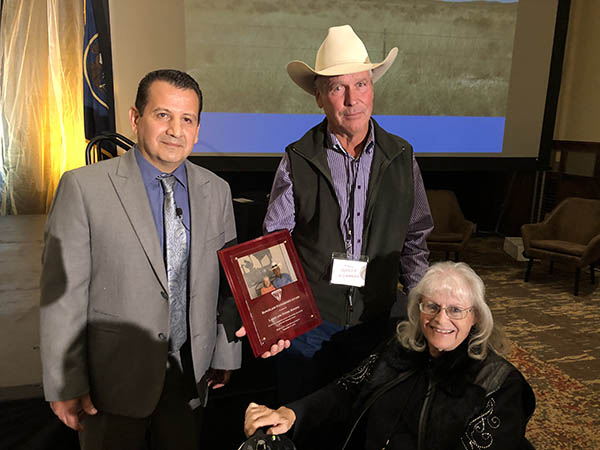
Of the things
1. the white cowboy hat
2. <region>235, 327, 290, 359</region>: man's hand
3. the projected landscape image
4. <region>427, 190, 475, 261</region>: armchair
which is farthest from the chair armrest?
<region>235, 327, 290, 359</region>: man's hand

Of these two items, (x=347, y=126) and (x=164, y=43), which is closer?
(x=347, y=126)

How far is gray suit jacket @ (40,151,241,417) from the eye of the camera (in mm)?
1296

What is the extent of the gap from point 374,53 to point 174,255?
4254 mm

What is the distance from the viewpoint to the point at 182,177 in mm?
1479

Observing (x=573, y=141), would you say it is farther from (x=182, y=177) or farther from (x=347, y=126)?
(x=182, y=177)

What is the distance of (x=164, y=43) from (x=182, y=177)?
3.52 metres

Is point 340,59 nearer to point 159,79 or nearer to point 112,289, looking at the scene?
point 159,79

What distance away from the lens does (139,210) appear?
53.4 inches

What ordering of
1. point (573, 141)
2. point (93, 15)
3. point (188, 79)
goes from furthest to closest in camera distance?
point (573, 141)
point (93, 15)
point (188, 79)

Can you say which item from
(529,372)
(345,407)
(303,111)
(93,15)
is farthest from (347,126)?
(93,15)

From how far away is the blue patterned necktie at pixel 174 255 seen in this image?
1.42m

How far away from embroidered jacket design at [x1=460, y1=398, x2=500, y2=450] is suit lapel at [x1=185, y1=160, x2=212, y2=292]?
0.93 metres

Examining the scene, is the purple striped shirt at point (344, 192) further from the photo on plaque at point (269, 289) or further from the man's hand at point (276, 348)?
the man's hand at point (276, 348)

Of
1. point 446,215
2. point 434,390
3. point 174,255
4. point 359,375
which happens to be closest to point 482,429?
point 434,390
